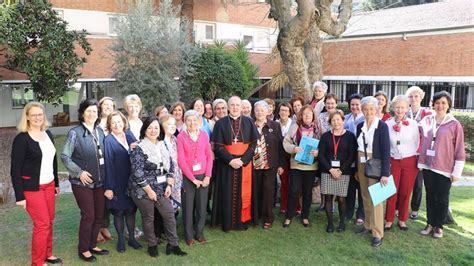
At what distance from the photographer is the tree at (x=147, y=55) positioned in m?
14.5

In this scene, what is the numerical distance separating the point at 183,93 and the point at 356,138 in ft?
39.6

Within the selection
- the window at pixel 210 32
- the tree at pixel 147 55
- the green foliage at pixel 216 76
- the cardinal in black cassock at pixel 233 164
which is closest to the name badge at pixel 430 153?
the cardinal in black cassock at pixel 233 164

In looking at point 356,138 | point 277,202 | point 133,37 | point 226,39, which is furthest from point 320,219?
point 226,39

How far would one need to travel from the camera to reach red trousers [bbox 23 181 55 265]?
4.39 meters

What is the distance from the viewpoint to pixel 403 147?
565cm

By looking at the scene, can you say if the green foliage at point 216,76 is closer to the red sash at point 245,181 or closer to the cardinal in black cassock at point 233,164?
the cardinal in black cassock at point 233,164

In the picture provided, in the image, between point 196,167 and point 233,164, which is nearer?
point 196,167

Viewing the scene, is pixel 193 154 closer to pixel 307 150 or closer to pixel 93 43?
pixel 307 150

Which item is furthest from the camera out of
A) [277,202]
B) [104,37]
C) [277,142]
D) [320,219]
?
[104,37]

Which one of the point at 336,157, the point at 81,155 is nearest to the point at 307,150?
the point at 336,157

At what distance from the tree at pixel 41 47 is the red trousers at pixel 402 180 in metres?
10.6

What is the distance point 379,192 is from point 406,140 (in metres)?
0.95

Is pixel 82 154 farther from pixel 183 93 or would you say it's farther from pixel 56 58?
pixel 183 93

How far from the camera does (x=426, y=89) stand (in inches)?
702
